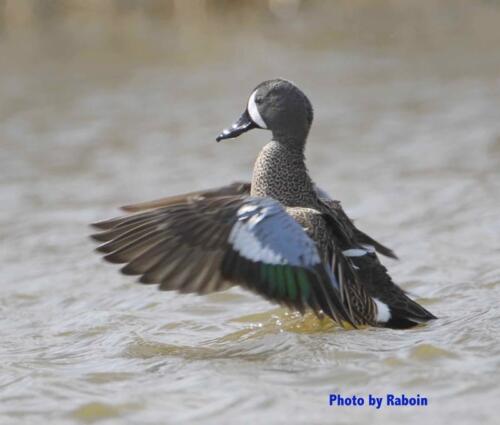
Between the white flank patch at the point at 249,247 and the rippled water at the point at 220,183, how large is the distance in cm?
44

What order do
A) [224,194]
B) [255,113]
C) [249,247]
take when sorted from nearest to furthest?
[249,247] → [255,113] → [224,194]

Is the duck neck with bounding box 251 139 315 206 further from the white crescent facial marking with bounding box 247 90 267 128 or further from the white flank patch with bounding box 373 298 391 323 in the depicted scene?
the white flank patch with bounding box 373 298 391 323

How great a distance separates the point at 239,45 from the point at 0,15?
89.2 inches

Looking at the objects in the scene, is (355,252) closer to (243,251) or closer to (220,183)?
(243,251)

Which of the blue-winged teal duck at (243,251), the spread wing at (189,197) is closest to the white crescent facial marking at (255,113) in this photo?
the spread wing at (189,197)

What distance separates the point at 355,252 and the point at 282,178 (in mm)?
490

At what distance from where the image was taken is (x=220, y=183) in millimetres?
8469

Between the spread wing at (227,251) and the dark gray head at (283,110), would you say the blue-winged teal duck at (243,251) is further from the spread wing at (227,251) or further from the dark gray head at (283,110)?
the dark gray head at (283,110)

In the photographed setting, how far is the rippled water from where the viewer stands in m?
4.84

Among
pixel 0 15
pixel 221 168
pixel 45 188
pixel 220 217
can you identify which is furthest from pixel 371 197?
pixel 0 15

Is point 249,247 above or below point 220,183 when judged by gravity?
below

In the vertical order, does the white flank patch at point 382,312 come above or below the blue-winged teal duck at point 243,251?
below

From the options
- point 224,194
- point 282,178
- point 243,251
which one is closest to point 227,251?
point 243,251

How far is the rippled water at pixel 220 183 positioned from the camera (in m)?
4.84
